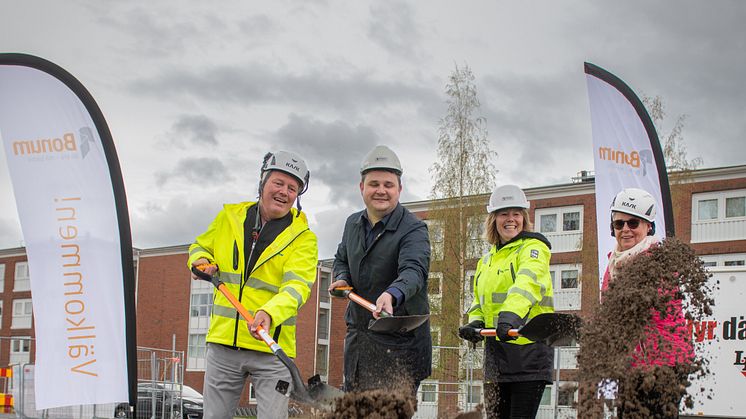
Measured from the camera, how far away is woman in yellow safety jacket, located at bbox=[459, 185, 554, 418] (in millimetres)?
5652

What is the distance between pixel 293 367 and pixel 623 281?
1934mm

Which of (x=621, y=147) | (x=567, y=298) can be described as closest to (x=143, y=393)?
(x=621, y=147)

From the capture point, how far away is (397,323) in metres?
5.07

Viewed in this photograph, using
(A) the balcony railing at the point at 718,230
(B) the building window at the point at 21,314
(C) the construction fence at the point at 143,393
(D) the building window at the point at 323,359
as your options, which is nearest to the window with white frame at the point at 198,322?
(D) the building window at the point at 323,359

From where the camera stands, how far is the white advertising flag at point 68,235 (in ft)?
28.9

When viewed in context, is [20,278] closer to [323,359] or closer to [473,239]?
[323,359]

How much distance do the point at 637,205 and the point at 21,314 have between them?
73.5 meters

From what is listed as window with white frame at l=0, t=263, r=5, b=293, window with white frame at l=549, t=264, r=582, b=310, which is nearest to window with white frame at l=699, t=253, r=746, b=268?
window with white frame at l=549, t=264, r=582, b=310

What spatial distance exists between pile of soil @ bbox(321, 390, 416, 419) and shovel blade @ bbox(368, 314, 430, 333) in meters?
0.90

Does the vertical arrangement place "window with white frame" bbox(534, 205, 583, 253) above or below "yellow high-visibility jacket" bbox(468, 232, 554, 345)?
above

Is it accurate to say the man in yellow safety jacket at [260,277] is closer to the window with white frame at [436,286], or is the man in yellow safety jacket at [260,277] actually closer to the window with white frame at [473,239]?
the window with white frame at [436,286]

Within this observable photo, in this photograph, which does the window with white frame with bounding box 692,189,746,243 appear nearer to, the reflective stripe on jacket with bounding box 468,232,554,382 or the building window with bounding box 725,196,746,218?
the building window with bounding box 725,196,746,218

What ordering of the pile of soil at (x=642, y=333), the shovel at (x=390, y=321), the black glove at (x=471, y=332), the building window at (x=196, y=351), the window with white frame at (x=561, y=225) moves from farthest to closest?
the building window at (x=196, y=351) → the window with white frame at (x=561, y=225) → the black glove at (x=471, y=332) → the shovel at (x=390, y=321) → the pile of soil at (x=642, y=333)

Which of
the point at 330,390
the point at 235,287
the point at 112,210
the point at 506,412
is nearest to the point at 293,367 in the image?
the point at 330,390
